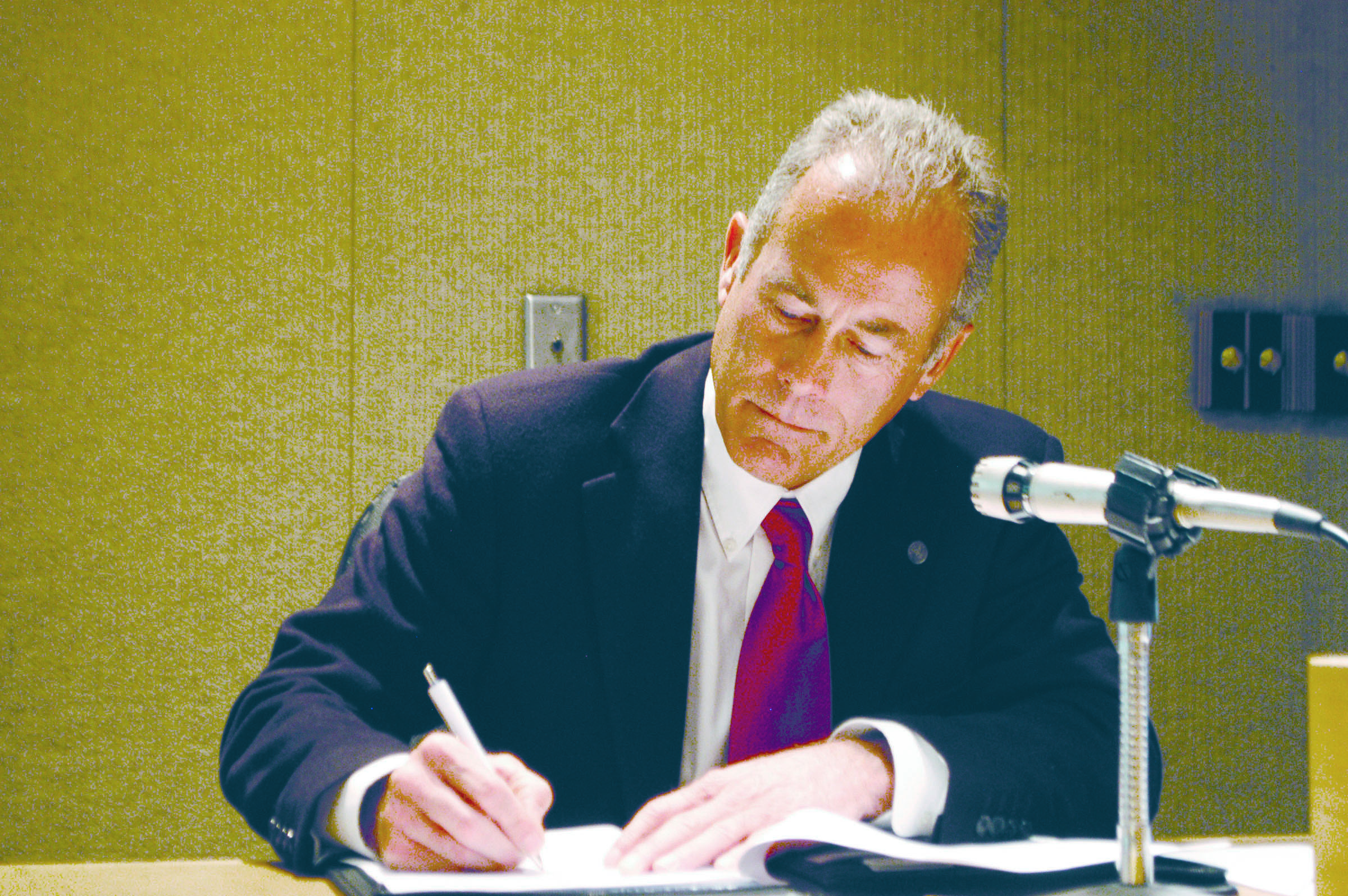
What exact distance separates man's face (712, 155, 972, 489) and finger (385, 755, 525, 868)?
1.64 feet

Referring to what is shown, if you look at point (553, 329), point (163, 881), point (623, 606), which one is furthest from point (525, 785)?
point (553, 329)

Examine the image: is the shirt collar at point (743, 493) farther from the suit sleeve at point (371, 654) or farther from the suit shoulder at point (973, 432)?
the suit sleeve at point (371, 654)

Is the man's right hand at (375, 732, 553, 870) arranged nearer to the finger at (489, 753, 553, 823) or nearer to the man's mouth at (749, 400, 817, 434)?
the finger at (489, 753, 553, 823)

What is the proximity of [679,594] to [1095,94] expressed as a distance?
55.6 inches

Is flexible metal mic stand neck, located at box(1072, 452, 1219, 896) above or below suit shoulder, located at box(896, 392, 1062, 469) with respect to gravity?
below

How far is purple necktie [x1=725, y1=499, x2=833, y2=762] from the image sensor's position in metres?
1.12

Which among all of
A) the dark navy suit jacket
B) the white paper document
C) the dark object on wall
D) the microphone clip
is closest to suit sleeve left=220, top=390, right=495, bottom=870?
the dark navy suit jacket

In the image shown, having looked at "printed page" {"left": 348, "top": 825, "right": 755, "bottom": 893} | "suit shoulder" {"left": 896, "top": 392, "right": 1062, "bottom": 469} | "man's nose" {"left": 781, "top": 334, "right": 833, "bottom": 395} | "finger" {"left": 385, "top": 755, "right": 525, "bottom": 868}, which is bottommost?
"printed page" {"left": 348, "top": 825, "right": 755, "bottom": 893}

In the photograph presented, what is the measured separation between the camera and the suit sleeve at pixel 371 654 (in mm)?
914

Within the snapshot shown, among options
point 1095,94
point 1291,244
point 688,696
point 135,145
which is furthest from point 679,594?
point 1291,244

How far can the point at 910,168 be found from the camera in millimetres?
1113

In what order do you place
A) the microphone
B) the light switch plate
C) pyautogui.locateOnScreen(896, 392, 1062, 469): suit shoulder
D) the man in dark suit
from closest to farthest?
the microphone, the man in dark suit, pyautogui.locateOnScreen(896, 392, 1062, 469): suit shoulder, the light switch plate

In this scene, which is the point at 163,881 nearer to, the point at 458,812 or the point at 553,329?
the point at 458,812

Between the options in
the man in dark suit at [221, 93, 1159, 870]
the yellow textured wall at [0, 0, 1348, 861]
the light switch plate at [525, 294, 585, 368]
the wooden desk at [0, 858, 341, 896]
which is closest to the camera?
the wooden desk at [0, 858, 341, 896]
